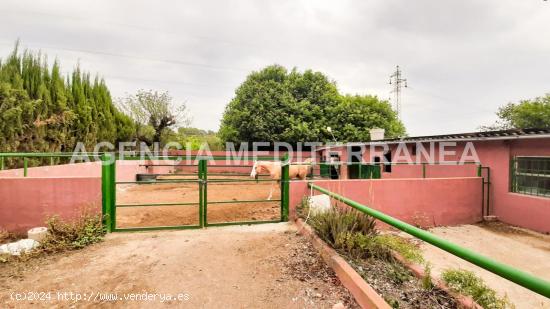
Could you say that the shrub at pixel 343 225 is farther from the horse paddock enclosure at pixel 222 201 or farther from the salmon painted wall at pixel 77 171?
the salmon painted wall at pixel 77 171

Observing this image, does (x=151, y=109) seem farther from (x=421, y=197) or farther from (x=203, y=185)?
(x=421, y=197)

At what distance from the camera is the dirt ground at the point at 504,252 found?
12.9 feet

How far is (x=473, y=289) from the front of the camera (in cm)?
274

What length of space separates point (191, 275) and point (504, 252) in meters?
6.34

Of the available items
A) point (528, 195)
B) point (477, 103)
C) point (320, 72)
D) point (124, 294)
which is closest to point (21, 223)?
point (124, 294)

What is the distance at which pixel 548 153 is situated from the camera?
6.50m

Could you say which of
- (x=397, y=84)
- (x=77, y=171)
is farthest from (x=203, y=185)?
(x=397, y=84)

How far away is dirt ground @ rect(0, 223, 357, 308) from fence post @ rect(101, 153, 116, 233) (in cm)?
37

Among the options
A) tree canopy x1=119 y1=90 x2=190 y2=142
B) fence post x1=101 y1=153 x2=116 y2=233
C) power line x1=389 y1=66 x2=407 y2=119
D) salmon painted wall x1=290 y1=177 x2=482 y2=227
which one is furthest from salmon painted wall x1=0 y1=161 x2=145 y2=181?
power line x1=389 y1=66 x2=407 y2=119

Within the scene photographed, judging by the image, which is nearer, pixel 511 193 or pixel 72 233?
pixel 72 233

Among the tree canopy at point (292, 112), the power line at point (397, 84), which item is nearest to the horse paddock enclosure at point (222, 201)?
the tree canopy at point (292, 112)

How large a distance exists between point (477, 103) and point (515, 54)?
56.2 ft

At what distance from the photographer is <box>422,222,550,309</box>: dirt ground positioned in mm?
3941

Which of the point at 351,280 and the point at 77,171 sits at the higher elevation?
the point at 77,171
